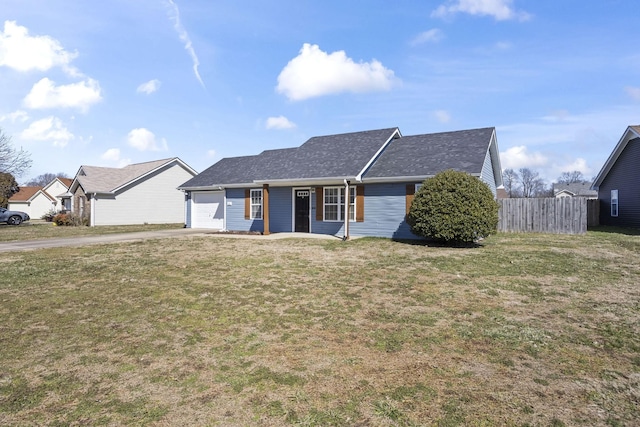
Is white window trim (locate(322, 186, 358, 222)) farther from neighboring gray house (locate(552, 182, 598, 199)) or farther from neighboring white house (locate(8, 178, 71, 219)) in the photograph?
neighboring gray house (locate(552, 182, 598, 199))

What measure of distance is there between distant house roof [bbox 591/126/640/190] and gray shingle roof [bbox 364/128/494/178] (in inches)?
378

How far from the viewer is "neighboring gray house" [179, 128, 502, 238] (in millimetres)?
16081

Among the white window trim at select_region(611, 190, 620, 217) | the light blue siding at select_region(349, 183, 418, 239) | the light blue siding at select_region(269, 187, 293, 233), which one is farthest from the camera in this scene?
the white window trim at select_region(611, 190, 620, 217)

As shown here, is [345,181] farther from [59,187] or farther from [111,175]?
[59,187]

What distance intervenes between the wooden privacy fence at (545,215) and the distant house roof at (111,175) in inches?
1048

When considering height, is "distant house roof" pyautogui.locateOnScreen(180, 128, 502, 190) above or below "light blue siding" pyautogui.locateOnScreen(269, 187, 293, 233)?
above

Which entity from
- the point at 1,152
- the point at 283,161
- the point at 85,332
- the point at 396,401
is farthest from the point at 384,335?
the point at 1,152

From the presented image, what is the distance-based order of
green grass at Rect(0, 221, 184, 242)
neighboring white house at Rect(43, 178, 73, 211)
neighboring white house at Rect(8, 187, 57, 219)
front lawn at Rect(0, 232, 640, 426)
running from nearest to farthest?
front lawn at Rect(0, 232, 640, 426) < green grass at Rect(0, 221, 184, 242) < neighboring white house at Rect(43, 178, 73, 211) < neighboring white house at Rect(8, 187, 57, 219)

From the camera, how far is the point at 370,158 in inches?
679

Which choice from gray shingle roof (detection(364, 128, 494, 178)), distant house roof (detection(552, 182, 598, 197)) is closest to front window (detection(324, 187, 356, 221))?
gray shingle roof (detection(364, 128, 494, 178))

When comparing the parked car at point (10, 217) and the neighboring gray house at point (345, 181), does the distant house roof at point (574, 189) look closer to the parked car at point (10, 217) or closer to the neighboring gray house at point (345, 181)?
the neighboring gray house at point (345, 181)

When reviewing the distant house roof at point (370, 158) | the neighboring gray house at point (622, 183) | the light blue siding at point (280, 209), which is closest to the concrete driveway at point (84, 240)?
the light blue siding at point (280, 209)

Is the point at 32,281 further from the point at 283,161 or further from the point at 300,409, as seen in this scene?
the point at 283,161

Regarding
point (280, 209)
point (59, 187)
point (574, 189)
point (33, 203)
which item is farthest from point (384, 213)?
point (574, 189)
